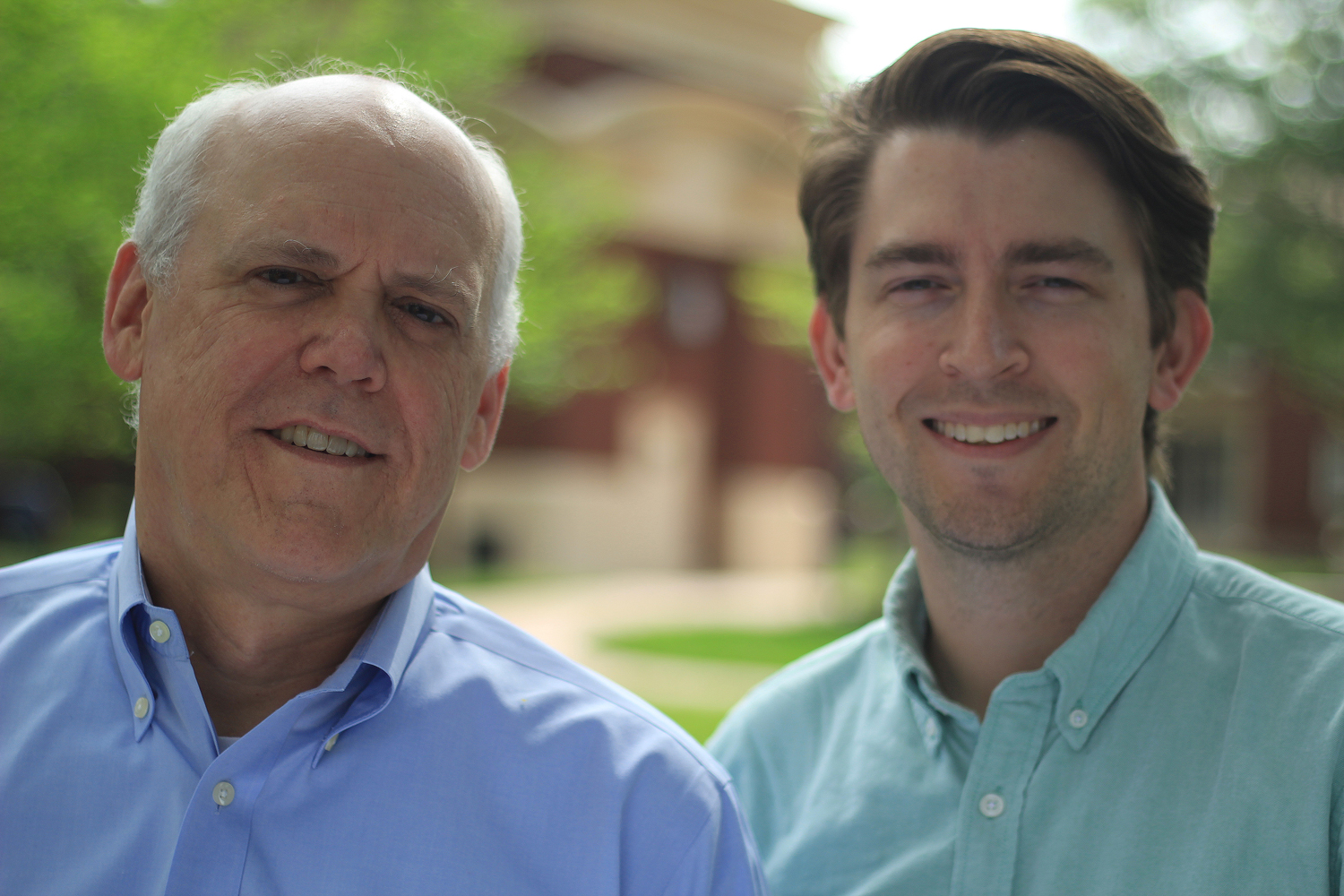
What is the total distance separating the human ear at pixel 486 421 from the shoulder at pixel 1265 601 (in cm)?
143

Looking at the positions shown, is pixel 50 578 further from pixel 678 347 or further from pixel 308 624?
pixel 678 347

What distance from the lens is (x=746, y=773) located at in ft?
8.71

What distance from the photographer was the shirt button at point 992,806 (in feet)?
7.00

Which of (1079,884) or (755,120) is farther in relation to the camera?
(755,120)

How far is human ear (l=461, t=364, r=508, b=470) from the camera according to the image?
2.26 m

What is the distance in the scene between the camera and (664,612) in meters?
17.1

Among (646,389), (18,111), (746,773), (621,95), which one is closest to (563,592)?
(646,389)

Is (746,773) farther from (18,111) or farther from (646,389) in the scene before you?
(646,389)

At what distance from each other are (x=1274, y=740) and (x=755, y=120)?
22.2 m

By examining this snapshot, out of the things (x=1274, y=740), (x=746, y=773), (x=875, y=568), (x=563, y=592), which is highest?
(x=1274, y=740)

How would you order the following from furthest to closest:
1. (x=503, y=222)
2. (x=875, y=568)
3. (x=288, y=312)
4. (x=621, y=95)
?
(x=621, y=95), (x=875, y=568), (x=503, y=222), (x=288, y=312)

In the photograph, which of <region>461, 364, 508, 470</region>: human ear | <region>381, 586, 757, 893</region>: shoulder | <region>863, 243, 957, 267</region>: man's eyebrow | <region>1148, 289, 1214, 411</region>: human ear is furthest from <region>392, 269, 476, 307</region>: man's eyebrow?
<region>1148, 289, 1214, 411</region>: human ear

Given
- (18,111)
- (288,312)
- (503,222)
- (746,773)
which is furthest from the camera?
(18,111)

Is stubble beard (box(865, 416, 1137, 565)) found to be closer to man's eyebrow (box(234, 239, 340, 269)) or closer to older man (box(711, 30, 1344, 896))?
older man (box(711, 30, 1344, 896))
